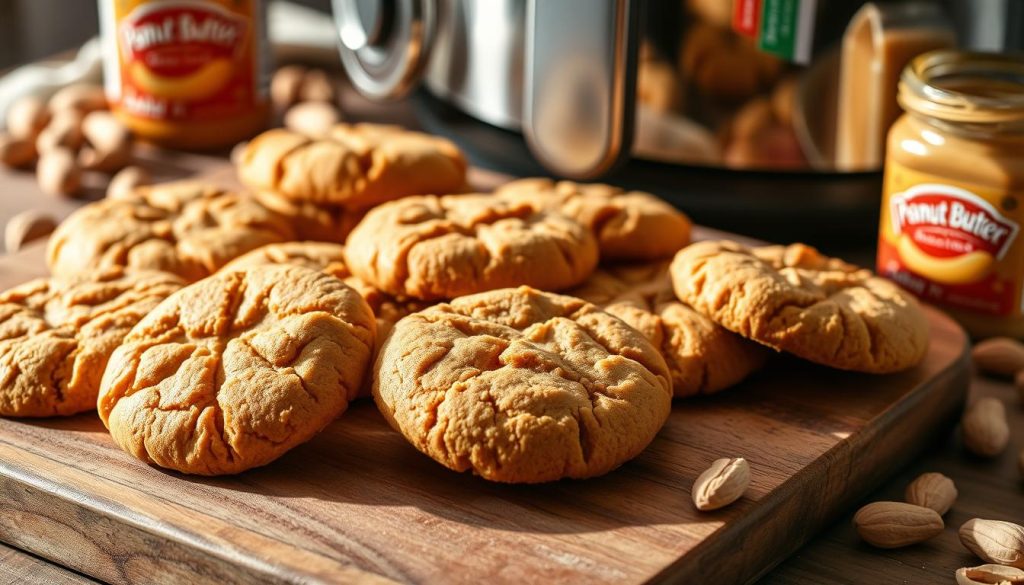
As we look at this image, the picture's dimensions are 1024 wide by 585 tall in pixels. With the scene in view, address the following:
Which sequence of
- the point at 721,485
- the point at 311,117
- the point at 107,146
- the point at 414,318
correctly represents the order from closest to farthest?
the point at 721,485, the point at 414,318, the point at 107,146, the point at 311,117

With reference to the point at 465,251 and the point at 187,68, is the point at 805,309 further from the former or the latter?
the point at 187,68

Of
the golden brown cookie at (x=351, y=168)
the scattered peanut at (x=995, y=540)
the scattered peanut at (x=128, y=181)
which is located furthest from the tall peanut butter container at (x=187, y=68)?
the scattered peanut at (x=995, y=540)

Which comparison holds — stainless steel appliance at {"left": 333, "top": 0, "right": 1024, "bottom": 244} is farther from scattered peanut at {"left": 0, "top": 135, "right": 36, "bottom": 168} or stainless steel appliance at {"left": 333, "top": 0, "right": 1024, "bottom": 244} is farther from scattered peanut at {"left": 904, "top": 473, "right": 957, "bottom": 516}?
scattered peanut at {"left": 0, "top": 135, "right": 36, "bottom": 168}

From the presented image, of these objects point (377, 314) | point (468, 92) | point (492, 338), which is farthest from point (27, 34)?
point (492, 338)

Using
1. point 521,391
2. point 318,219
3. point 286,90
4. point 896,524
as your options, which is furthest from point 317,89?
point 896,524

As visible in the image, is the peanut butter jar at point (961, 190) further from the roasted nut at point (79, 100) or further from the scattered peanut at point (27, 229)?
the roasted nut at point (79, 100)

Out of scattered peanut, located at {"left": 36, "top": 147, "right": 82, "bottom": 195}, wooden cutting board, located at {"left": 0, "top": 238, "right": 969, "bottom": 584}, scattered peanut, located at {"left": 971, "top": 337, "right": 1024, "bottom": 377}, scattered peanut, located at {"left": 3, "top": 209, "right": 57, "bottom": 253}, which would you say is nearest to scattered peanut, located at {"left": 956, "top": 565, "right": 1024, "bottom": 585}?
wooden cutting board, located at {"left": 0, "top": 238, "right": 969, "bottom": 584}
